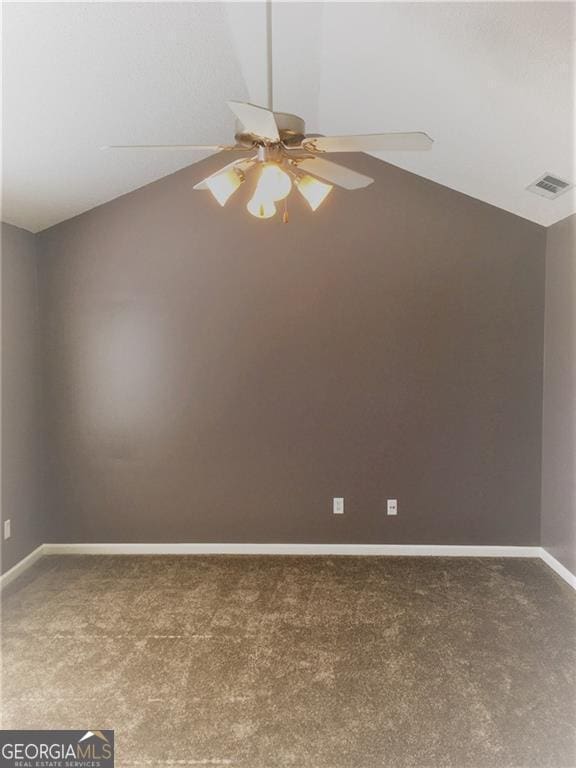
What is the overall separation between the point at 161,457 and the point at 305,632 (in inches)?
65.7

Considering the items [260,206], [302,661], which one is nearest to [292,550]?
[302,661]

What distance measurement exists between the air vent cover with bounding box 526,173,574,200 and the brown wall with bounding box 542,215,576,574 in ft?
0.90

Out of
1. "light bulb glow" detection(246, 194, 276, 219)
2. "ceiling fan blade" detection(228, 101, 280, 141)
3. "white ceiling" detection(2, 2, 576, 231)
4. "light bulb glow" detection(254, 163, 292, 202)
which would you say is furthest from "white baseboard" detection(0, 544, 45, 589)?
"ceiling fan blade" detection(228, 101, 280, 141)

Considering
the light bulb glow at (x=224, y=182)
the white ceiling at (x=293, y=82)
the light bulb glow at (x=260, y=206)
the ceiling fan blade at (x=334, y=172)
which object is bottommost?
the light bulb glow at (x=260, y=206)

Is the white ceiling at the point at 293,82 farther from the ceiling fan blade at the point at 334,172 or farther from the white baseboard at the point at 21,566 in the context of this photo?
the white baseboard at the point at 21,566

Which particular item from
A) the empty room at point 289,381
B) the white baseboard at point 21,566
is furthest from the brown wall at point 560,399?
the white baseboard at point 21,566

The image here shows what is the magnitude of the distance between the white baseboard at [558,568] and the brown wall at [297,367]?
0.52 feet

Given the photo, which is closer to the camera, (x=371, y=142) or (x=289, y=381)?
(x=371, y=142)

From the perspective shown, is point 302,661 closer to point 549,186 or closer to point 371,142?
point 371,142

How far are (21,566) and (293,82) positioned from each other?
11.2 ft

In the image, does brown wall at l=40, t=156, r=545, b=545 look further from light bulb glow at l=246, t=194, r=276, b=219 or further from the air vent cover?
light bulb glow at l=246, t=194, r=276, b=219

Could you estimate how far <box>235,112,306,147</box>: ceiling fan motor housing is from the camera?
1.79m

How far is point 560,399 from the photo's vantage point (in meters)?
3.65

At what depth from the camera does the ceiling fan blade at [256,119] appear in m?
1.55
